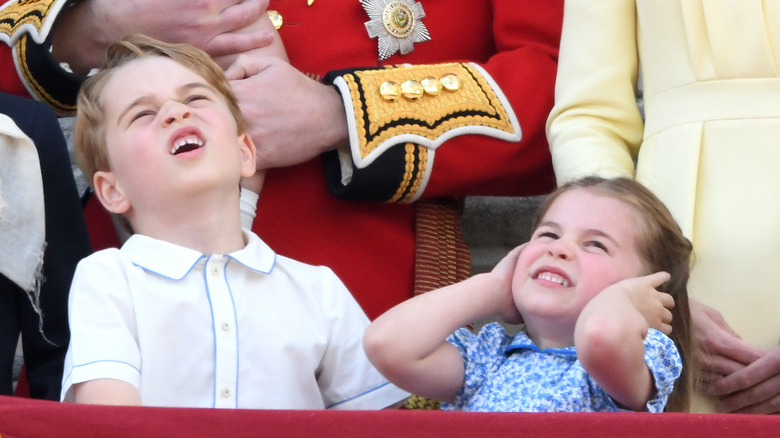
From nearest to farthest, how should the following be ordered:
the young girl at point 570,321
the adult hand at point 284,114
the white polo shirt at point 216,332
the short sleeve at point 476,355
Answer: the young girl at point 570,321
the white polo shirt at point 216,332
the short sleeve at point 476,355
the adult hand at point 284,114

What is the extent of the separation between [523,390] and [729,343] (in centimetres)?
33

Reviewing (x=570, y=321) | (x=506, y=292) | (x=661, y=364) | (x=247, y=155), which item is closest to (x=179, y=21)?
(x=247, y=155)

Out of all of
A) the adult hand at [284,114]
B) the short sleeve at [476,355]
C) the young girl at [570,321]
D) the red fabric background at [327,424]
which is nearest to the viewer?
the red fabric background at [327,424]

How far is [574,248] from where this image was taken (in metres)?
1.73

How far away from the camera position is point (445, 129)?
218cm

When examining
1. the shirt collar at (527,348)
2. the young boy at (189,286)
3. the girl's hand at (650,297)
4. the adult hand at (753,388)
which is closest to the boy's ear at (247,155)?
the young boy at (189,286)

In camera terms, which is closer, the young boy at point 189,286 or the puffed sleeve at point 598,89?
the young boy at point 189,286

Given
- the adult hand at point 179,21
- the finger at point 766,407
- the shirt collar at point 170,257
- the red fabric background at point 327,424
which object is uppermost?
the red fabric background at point 327,424

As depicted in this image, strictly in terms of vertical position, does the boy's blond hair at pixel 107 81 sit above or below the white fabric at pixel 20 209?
above

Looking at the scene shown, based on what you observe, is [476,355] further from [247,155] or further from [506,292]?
[247,155]

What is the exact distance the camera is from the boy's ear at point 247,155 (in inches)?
77.3

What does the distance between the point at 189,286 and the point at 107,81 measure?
1.24 ft

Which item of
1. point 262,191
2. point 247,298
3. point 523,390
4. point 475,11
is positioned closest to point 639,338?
point 523,390

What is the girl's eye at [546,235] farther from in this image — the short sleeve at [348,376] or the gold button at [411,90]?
the gold button at [411,90]
